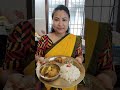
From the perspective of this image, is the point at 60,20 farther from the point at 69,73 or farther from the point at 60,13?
the point at 69,73

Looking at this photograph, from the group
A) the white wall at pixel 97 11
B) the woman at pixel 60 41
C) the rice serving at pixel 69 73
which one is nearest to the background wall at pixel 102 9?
the white wall at pixel 97 11

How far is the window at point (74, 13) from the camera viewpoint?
677mm

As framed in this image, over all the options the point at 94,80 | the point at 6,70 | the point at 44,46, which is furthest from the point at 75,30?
the point at 6,70

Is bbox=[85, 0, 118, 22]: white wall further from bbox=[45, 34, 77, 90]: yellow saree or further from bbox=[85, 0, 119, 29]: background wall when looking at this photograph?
bbox=[45, 34, 77, 90]: yellow saree

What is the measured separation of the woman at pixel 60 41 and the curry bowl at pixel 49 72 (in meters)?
0.05

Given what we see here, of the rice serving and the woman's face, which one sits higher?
the woman's face

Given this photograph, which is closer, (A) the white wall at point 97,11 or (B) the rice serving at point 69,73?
(B) the rice serving at point 69,73

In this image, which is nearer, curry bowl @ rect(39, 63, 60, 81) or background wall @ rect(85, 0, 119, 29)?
curry bowl @ rect(39, 63, 60, 81)

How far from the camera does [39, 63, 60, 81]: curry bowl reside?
23.9 inches

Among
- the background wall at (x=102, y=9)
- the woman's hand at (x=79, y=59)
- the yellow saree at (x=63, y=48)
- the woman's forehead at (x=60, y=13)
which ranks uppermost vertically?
the background wall at (x=102, y=9)

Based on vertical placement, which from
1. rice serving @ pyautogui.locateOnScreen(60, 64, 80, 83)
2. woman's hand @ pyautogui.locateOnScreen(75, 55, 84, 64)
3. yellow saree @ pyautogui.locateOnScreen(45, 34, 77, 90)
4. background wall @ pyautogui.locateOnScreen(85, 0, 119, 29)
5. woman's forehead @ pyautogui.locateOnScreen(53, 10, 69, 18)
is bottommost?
rice serving @ pyautogui.locateOnScreen(60, 64, 80, 83)

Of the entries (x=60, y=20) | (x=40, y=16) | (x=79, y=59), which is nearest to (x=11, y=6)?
(x=40, y=16)

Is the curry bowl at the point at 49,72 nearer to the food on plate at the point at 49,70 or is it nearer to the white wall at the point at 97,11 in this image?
the food on plate at the point at 49,70

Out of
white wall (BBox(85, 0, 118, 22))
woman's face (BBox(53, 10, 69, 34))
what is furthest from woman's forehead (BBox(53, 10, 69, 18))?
white wall (BBox(85, 0, 118, 22))
